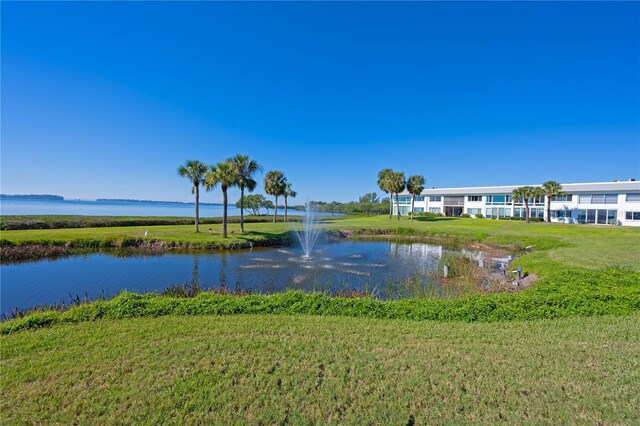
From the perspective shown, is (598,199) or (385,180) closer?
(598,199)

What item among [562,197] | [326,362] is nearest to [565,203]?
[562,197]

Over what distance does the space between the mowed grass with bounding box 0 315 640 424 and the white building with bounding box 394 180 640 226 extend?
55136 mm

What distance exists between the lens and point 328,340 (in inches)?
262

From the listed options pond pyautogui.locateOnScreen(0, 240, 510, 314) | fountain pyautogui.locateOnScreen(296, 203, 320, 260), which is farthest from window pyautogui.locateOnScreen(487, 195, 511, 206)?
pond pyautogui.locateOnScreen(0, 240, 510, 314)

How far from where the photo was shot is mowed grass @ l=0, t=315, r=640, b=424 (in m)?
4.31

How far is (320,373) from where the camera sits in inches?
208

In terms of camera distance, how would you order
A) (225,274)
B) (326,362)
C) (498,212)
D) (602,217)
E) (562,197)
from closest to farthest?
(326,362)
(225,274)
(602,217)
(562,197)
(498,212)

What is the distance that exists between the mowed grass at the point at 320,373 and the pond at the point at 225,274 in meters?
5.91

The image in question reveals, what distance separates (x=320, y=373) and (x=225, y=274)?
13.3 m

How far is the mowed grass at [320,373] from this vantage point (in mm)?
4312

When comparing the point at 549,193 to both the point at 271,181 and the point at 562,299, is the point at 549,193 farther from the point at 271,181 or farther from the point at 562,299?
the point at 562,299

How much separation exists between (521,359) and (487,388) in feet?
4.96

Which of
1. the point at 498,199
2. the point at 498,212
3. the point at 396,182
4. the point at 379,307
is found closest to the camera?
the point at 379,307

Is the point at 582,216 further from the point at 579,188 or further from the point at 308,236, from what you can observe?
→ the point at 308,236
